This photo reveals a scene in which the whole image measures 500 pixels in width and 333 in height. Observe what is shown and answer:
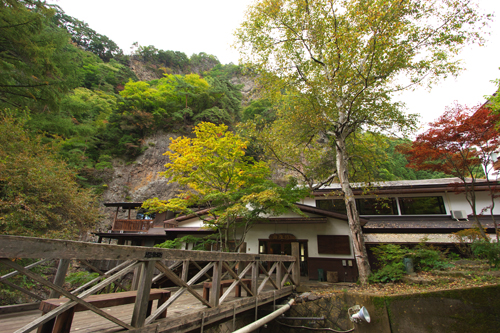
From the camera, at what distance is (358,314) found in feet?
18.5

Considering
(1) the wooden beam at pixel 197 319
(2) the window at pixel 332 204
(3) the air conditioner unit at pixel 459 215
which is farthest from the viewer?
(2) the window at pixel 332 204

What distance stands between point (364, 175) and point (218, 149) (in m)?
8.44

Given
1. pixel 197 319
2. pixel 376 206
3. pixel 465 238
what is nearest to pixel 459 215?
pixel 465 238

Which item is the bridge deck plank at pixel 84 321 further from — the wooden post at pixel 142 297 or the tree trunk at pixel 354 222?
the tree trunk at pixel 354 222

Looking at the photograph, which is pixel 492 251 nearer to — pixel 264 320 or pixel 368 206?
pixel 264 320

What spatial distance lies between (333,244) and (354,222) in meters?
3.10

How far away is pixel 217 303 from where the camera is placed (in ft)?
13.7

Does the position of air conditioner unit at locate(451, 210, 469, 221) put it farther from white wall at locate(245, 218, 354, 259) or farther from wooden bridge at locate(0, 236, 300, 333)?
wooden bridge at locate(0, 236, 300, 333)

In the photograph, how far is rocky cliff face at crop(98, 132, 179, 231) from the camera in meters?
24.6

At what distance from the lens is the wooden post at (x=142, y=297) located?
2.84m

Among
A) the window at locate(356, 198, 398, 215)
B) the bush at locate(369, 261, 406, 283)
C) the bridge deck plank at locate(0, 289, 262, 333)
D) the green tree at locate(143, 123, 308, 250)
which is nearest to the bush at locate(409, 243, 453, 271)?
the bush at locate(369, 261, 406, 283)

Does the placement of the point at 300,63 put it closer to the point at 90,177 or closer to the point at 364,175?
the point at 364,175

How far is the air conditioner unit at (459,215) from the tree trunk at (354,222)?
304 inches

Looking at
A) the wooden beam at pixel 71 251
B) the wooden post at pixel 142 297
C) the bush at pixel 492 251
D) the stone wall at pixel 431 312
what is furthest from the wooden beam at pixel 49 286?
the bush at pixel 492 251
